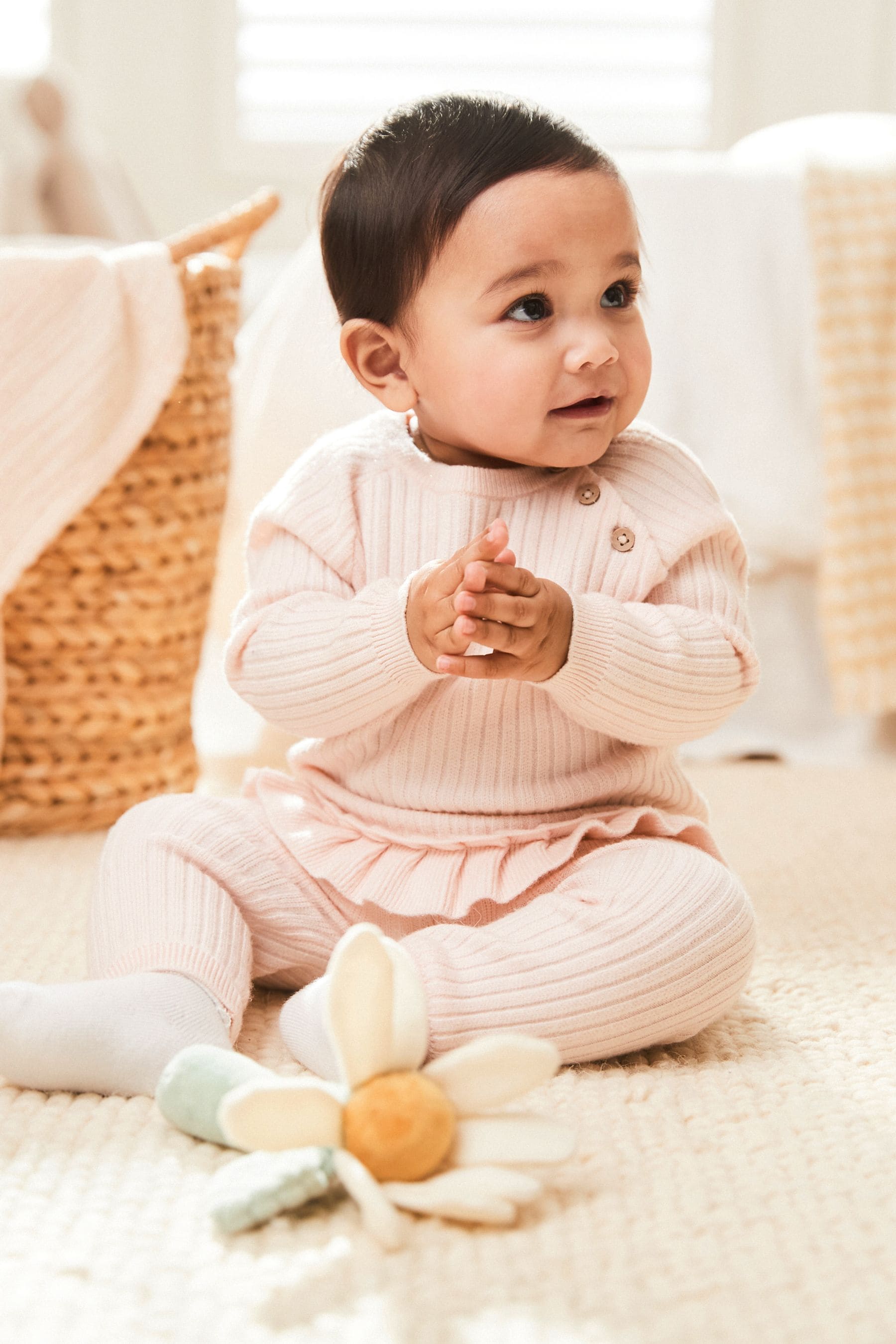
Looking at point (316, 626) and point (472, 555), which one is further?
point (316, 626)

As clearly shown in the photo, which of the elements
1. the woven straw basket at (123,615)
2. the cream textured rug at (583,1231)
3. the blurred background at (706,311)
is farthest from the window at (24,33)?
the cream textured rug at (583,1231)

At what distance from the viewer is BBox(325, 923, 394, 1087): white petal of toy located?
0.56 metres

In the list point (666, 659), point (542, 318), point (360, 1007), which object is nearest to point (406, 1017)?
point (360, 1007)

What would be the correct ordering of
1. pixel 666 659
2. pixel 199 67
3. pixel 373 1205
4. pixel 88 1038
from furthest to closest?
pixel 199 67 < pixel 666 659 < pixel 88 1038 < pixel 373 1205

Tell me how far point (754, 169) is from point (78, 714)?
945 millimetres

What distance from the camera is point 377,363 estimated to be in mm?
859

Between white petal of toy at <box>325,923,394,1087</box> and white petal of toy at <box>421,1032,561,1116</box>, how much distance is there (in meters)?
0.02

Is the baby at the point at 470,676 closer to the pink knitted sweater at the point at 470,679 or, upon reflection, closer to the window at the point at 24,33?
the pink knitted sweater at the point at 470,679

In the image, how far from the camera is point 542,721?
2.70ft

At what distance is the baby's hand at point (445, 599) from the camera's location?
673mm

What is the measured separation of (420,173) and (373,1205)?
540 millimetres

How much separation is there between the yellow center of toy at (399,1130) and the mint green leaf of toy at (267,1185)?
1 centimetres

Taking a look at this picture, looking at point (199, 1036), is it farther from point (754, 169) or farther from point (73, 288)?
point (754, 169)

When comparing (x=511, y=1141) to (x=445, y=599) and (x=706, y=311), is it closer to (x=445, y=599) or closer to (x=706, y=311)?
(x=445, y=599)
